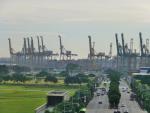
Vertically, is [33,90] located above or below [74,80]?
below

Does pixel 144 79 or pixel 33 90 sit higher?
pixel 144 79

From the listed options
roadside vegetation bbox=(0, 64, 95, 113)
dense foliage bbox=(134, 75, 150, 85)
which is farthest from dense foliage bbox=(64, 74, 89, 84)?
dense foliage bbox=(134, 75, 150, 85)

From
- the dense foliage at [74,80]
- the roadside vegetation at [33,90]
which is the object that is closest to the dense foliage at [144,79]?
the roadside vegetation at [33,90]

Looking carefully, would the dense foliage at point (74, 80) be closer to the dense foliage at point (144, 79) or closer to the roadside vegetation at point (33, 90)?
the roadside vegetation at point (33, 90)

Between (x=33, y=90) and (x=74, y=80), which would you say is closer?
(x=33, y=90)

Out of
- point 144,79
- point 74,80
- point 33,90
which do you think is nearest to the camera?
point 33,90

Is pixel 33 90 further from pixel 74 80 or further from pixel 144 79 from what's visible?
pixel 144 79

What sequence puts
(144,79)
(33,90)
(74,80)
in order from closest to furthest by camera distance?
(33,90), (144,79), (74,80)

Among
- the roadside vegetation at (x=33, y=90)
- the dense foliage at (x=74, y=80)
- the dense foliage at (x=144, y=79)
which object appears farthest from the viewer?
the dense foliage at (x=74, y=80)

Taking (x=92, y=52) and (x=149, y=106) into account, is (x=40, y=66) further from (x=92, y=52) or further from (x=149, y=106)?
(x=149, y=106)

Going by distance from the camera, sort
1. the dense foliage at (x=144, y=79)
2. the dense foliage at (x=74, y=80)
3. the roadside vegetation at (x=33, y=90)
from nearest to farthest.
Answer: the roadside vegetation at (x=33, y=90), the dense foliage at (x=144, y=79), the dense foliage at (x=74, y=80)

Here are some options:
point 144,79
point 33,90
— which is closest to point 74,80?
point 144,79
